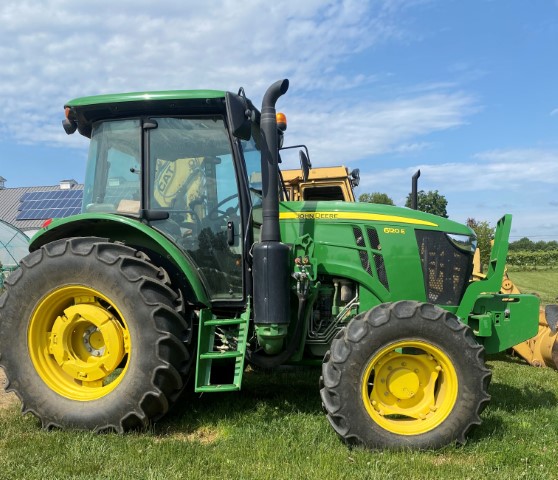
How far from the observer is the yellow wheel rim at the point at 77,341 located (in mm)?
3637

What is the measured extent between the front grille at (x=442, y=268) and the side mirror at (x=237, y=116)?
1622mm

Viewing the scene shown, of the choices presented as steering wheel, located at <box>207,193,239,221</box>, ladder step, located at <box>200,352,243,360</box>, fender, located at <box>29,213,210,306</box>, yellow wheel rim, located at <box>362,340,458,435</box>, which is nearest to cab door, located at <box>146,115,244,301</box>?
steering wheel, located at <box>207,193,239,221</box>

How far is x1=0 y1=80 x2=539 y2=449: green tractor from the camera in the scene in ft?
11.2

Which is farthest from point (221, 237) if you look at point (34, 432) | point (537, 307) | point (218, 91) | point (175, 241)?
point (537, 307)

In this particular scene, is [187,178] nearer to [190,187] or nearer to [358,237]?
[190,187]

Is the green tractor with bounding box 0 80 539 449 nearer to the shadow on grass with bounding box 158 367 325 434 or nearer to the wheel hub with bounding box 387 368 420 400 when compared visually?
the wheel hub with bounding box 387 368 420 400

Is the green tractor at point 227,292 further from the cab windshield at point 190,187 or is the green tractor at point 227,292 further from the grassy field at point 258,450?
the grassy field at point 258,450

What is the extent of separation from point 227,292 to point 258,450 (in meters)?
1.18

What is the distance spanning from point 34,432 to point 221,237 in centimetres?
192

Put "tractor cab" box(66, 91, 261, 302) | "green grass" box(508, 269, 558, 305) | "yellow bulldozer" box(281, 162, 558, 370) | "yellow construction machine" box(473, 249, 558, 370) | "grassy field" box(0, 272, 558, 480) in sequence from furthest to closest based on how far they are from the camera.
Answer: "green grass" box(508, 269, 558, 305) → "yellow bulldozer" box(281, 162, 558, 370) → "yellow construction machine" box(473, 249, 558, 370) → "tractor cab" box(66, 91, 261, 302) → "grassy field" box(0, 272, 558, 480)

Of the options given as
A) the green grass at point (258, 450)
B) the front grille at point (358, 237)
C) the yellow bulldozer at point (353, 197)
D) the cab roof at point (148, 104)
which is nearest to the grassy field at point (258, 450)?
the green grass at point (258, 450)

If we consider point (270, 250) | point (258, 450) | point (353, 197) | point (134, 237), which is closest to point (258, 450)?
point (258, 450)

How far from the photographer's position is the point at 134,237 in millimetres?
3953

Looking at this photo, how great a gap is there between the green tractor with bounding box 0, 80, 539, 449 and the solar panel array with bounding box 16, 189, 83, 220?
57.8 ft
